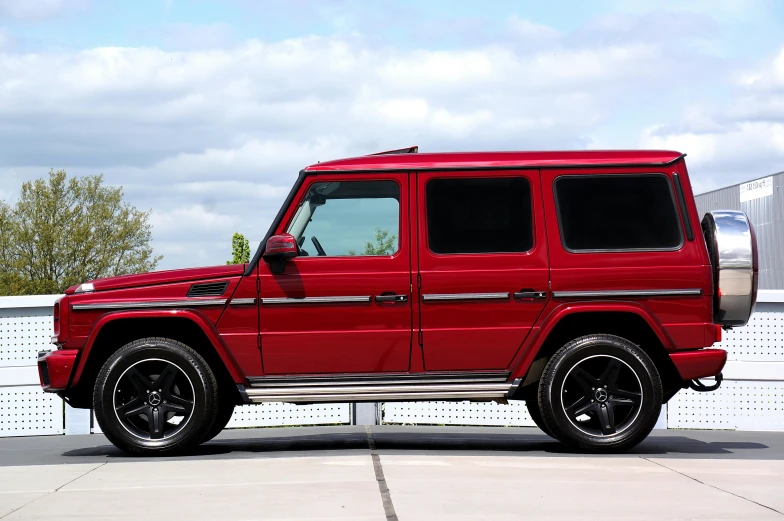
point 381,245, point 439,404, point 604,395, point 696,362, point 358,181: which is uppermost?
point 358,181

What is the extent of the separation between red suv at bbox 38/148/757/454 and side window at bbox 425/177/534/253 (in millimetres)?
11

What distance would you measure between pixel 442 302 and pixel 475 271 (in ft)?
1.09

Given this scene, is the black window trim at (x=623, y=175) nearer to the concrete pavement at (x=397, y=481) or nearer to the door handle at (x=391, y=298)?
the door handle at (x=391, y=298)

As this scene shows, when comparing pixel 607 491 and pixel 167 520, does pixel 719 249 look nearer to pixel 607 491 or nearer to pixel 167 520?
pixel 607 491

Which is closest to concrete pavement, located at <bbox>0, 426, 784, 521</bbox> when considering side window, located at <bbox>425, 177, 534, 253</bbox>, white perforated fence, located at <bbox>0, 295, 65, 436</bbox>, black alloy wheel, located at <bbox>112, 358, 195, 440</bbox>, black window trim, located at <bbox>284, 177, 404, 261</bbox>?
black alloy wheel, located at <bbox>112, 358, 195, 440</bbox>

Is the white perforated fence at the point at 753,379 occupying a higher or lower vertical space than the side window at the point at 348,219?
lower

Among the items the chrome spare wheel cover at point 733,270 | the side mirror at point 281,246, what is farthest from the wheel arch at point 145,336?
the chrome spare wheel cover at point 733,270

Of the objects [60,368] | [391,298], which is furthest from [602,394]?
[60,368]

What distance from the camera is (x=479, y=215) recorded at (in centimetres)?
874

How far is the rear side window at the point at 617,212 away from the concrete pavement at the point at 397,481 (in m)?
1.59

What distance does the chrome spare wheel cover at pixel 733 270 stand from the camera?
8648 mm

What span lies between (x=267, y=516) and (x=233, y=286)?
10.4 feet

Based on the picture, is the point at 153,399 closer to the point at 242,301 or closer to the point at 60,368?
the point at 60,368

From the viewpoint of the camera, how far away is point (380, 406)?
481 inches
